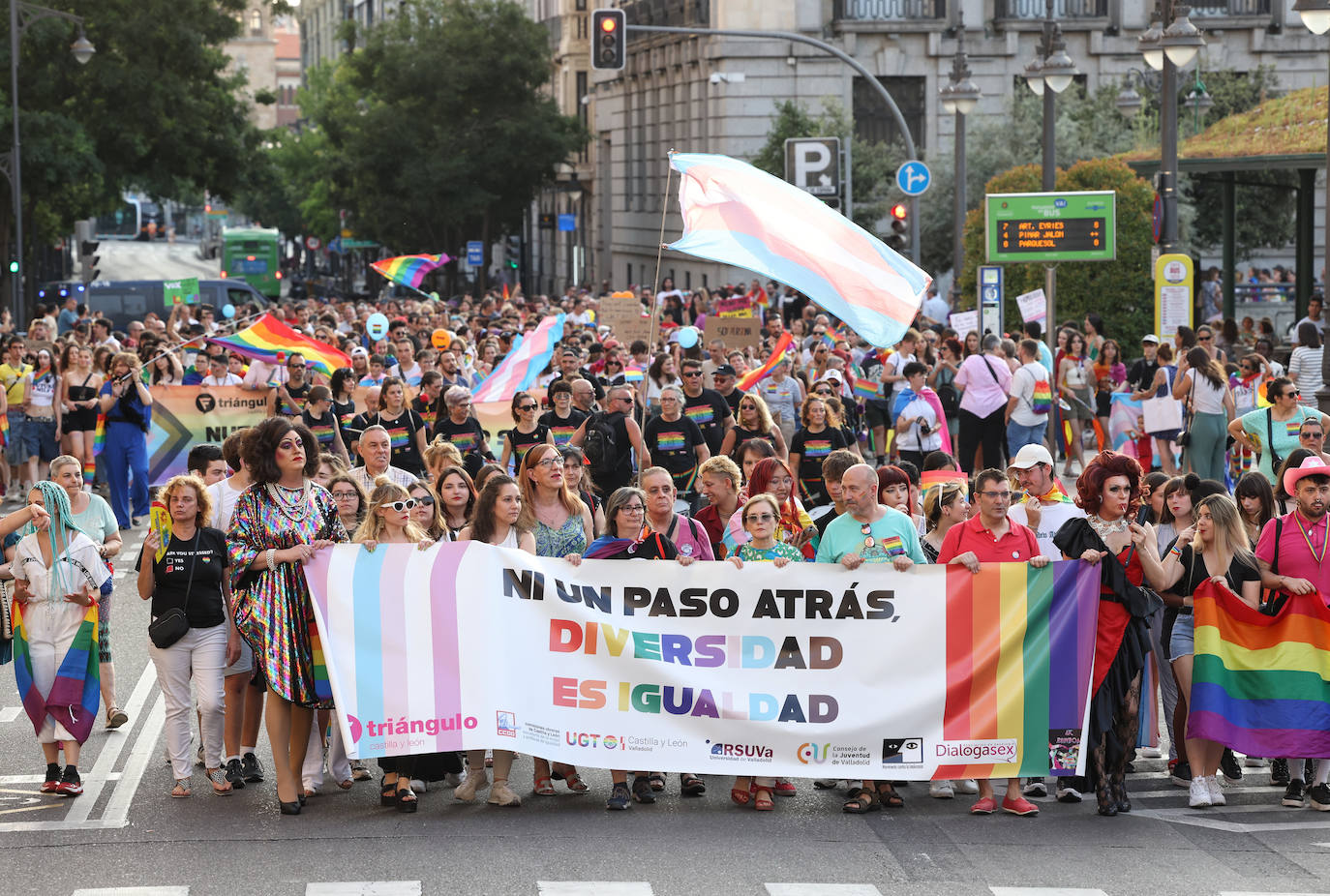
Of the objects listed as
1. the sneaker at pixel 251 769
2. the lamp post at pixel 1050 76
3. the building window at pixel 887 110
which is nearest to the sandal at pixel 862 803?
the sneaker at pixel 251 769

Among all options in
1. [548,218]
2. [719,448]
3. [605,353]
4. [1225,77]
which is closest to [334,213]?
[548,218]

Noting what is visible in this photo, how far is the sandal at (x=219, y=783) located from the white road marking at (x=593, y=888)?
2057 mm

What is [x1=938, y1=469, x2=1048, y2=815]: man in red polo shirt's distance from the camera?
873cm

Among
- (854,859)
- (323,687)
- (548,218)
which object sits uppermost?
(548,218)

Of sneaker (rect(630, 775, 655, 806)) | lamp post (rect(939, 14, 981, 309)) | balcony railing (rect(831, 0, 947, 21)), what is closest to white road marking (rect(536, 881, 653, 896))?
sneaker (rect(630, 775, 655, 806))

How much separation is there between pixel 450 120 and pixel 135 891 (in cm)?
→ 5217

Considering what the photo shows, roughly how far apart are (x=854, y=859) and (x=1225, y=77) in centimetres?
4042

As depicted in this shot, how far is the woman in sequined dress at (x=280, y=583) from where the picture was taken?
8.78m

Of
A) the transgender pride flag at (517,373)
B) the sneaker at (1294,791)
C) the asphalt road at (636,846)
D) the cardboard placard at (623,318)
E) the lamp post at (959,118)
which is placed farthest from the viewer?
the lamp post at (959,118)

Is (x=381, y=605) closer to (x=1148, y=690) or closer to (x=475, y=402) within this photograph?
(x=1148, y=690)

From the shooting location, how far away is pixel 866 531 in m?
9.02

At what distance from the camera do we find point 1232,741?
8.79 m

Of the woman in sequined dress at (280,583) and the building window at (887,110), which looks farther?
the building window at (887,110)

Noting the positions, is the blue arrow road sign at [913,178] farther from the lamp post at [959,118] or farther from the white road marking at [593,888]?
the white road marking at [593,888]
